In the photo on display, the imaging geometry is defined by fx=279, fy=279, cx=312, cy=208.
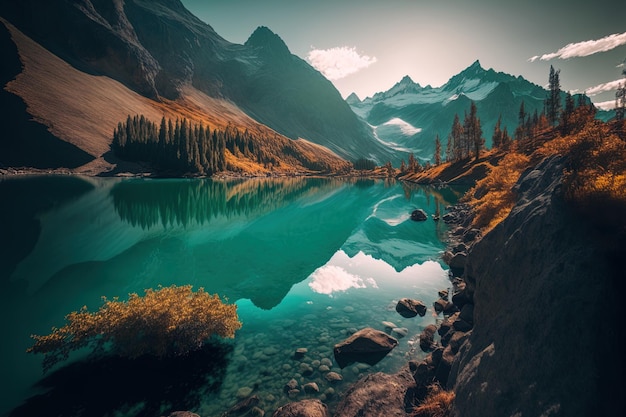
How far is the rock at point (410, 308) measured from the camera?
22875mm

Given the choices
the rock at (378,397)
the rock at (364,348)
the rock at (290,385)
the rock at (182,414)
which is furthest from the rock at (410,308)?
the rock at (182,414)

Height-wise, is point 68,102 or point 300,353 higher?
point 68,102

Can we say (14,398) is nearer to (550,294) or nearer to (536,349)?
(536,349)

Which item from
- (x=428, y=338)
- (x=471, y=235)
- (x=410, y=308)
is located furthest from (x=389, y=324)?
(x=471, y=235)

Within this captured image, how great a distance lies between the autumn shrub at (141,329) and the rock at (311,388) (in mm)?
5833

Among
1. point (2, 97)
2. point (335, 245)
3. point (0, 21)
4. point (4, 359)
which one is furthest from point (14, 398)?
point (0, 21)

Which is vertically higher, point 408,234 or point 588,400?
point 588,400

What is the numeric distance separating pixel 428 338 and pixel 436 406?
314 inches

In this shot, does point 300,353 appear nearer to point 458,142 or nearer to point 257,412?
point 257,412

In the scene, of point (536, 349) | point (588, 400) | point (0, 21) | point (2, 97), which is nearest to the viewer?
point (588, 400)

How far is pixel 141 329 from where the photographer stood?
53.5 ft

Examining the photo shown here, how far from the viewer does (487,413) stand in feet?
27.0

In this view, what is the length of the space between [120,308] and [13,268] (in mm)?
24897

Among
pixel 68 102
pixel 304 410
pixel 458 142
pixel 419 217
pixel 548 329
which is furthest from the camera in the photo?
pixel 68 102
